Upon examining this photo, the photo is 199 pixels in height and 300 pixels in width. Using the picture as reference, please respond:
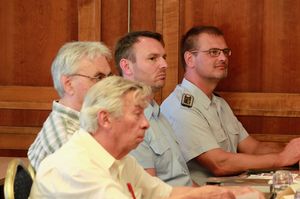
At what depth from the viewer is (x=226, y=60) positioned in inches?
138

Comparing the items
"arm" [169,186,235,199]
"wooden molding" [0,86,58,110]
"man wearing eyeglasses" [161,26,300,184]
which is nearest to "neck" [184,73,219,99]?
"man wearing eyeglasses" [161,26,300,184]

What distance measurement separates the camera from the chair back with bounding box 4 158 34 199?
198 centimetres

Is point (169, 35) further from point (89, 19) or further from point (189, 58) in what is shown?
point (89, 19)

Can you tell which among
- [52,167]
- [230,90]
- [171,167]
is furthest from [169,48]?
[52,167]

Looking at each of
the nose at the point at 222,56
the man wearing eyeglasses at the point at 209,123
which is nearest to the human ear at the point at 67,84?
the man wearing eyeglasses at the point at 209,123

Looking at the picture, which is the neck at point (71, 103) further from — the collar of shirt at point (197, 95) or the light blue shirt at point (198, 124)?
the collar of shirt at point (197, 95)

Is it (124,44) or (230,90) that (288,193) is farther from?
(230,90)

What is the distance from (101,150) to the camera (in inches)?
74.1

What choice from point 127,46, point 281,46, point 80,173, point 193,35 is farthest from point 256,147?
point 80,173

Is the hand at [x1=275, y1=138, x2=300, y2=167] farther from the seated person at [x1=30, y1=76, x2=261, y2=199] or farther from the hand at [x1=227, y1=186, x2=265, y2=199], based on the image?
the seated person at [x1=30, y1=76, x2=261, y2=199]

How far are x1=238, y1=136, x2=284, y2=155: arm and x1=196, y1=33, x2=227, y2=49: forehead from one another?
581 mm

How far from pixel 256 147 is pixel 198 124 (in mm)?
478

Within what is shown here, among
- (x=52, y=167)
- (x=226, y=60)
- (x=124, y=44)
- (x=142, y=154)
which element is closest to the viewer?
(x=52, y=167)

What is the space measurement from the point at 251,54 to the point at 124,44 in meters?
0.90
